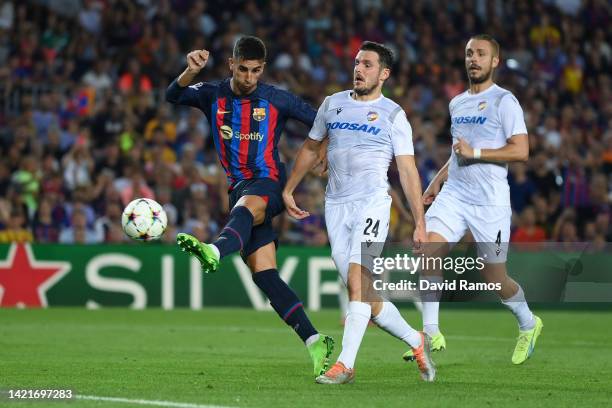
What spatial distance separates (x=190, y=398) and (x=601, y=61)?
60.7ft

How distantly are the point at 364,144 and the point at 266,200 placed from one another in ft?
3.39

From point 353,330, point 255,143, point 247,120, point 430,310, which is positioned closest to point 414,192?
point 353,330

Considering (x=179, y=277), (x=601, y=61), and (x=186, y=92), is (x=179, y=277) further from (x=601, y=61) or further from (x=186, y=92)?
(x=601, y=61)

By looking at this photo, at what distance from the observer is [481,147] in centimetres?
1019

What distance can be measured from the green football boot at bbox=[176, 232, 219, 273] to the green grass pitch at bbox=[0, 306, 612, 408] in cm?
82

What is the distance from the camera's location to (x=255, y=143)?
384 inches

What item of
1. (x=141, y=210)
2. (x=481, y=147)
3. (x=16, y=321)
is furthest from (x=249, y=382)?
(x=16, y=321)

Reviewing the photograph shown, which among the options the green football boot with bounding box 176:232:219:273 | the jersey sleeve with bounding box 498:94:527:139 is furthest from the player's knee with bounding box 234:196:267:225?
the jersey sleeve with bounding box 498:94:527:139

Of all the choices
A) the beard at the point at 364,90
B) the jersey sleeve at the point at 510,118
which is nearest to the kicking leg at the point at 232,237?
the beard at the point at 364,90

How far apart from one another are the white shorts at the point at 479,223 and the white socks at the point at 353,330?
1805 millimetres

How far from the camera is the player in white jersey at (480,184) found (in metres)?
10.1

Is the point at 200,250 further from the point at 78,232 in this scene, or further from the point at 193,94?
the point at 78,232

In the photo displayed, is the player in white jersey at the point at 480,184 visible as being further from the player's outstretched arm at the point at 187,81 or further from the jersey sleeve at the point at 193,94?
the player's outstretched arm at the point at 187,81

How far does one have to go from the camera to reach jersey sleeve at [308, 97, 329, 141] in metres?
9.15
